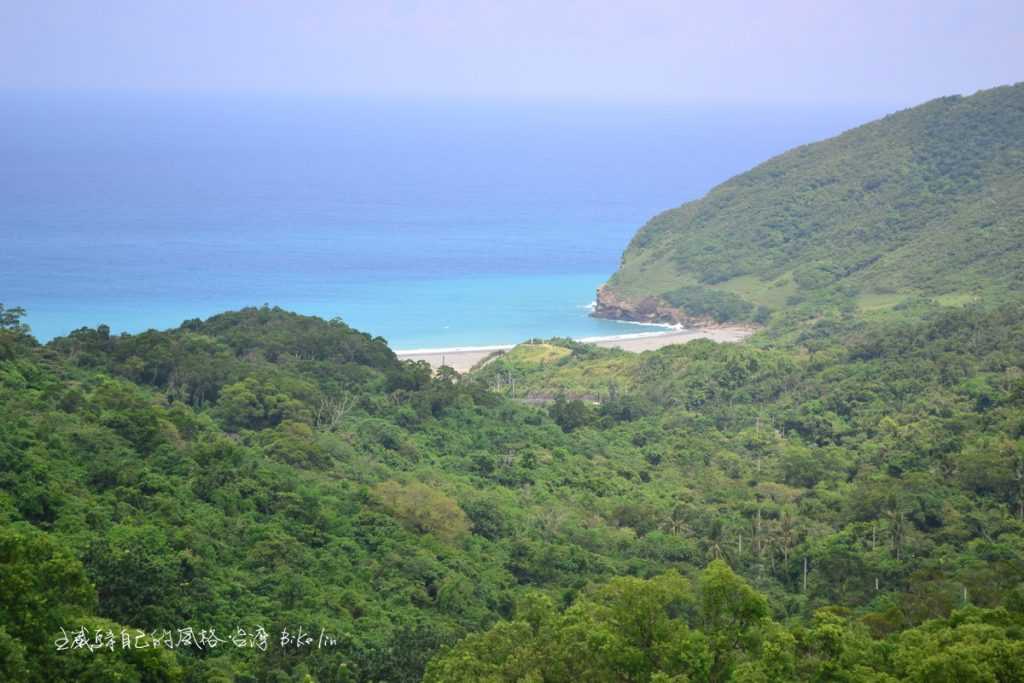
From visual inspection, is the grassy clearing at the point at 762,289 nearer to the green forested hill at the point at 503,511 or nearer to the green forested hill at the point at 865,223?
the green forested hill at the point at 865,223

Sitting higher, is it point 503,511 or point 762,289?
point 762,289

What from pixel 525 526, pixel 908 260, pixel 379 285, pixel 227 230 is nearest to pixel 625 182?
pixel 227 230

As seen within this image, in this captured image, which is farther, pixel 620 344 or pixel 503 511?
pixel 620 344

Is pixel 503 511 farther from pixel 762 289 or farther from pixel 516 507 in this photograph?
pixel 762 289

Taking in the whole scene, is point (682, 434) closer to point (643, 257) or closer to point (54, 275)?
point (643, 257)

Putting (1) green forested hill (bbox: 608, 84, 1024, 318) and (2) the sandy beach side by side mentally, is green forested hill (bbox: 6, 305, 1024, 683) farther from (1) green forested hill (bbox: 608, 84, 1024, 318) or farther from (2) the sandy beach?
(1) green forested hill (bbox: 608, 84, 1024, 318)

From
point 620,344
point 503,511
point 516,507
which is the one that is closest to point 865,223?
point 620,344

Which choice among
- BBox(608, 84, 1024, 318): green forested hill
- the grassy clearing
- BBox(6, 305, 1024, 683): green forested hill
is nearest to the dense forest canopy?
BBox(6, 305, 1024, 683): green forested hill
